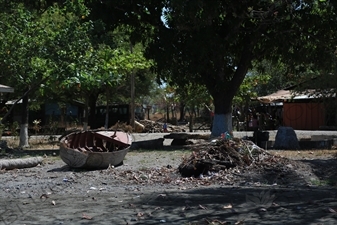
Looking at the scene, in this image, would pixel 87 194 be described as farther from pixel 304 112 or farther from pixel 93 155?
pixel 304 112

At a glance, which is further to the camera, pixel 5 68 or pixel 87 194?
pixel 5 68

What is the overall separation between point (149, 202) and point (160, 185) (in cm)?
221

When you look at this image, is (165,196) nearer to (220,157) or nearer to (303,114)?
(220,157)

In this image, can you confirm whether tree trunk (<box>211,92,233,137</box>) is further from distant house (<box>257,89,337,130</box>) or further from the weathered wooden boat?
distant house (<box>257,89,337,130</box>)

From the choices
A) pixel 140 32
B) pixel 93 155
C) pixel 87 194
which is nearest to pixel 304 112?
pixel 140 32

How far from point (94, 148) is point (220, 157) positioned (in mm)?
3885

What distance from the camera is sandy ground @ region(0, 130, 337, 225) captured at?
26.0 ft

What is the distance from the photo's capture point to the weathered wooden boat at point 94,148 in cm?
1334

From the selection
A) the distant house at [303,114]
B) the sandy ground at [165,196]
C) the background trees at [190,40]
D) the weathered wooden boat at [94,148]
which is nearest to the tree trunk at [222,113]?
the background trees at [190,40]

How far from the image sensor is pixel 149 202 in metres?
9.02

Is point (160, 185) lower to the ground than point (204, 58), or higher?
lower

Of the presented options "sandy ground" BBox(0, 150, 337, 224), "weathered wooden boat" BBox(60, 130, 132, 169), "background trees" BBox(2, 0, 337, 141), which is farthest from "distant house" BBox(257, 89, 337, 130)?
"sandy ground" BBox(0, 150, 337, 224)

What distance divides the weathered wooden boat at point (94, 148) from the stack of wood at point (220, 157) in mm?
2122

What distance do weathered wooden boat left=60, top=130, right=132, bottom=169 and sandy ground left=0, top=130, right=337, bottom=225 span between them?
32cm
